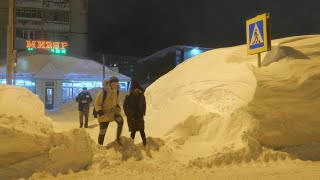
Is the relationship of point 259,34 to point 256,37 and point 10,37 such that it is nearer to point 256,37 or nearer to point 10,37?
point 256,37

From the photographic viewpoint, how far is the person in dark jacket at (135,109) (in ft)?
28.7

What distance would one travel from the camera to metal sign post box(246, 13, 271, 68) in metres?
10.4

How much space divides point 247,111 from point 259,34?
2.55 metres

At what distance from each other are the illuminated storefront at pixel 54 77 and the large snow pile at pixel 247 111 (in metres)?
23.4

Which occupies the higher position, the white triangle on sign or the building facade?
the building facade

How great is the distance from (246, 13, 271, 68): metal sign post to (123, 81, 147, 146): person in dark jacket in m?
3.77

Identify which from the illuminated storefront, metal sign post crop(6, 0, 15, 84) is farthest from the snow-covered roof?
metal sign post crop(6, 0, 15, 84)

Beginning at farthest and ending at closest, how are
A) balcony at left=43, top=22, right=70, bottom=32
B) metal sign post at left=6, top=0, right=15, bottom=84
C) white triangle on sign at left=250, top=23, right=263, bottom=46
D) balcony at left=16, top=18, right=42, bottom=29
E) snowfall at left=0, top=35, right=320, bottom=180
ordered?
balcony at left=43, top=22, right=70, bottom=32
balcony at left=16, top=18, right=42, bottom=29
metal sign post at left=6, top=0, right=15, bottom=84
white triangle on sign at left=250, top=23, right=263, bottom=46
snowfall at left=0, top=35, right=320, bottom=180

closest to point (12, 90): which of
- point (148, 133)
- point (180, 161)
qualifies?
point (148, 133)

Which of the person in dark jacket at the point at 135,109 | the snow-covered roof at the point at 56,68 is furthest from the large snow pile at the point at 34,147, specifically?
the snow-covered roof at the point at 56,68

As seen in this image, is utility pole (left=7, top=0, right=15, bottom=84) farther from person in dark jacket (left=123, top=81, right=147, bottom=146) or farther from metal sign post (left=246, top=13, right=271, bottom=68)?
metal sign post (left=246, top=13, right=271, bottom=68)

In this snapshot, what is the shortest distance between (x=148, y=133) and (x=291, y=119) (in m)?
3.54

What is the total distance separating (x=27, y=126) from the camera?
727 centimetres

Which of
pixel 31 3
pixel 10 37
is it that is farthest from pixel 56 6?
pixel 10 37
